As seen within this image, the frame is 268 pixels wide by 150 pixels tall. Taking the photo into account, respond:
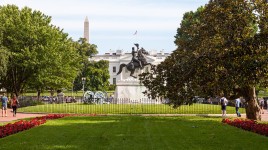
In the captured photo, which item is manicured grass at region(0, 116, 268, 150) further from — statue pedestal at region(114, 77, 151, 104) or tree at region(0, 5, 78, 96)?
statue pedestal at region(114, 77, 151, 104)

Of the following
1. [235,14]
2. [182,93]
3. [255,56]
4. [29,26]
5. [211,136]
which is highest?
[29,26]

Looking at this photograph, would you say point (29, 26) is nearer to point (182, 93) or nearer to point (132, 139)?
point (182, 93)

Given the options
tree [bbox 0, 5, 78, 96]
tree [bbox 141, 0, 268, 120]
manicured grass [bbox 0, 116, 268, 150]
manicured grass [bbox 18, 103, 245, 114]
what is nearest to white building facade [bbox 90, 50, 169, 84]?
tree [bbox 0, 5, 78, 96]

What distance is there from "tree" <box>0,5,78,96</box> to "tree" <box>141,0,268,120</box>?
19.6m

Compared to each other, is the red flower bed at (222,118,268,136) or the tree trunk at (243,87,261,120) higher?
the tree trunk at (243,87,261,120)

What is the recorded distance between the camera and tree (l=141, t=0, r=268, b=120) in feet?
48.8

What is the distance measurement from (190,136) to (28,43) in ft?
106

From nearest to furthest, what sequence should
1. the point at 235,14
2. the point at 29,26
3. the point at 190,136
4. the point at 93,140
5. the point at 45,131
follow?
the point at 93,140, the point at 190,136, the point at 45,131, the point at 235,14, the point at 29,26

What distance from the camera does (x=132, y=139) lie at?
44.1ft

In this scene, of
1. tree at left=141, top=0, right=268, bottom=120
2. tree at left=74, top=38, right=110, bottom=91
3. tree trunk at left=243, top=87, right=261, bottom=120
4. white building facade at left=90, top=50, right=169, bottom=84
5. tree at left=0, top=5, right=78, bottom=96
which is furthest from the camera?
white building facade at left=90, top=50, right=169, bottom=84

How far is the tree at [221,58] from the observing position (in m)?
14.9

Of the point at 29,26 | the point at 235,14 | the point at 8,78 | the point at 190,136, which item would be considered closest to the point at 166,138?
the point at 190,136

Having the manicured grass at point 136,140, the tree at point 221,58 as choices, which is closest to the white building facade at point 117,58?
the tree at point 221,58

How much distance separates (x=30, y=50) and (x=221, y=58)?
1228 inches
